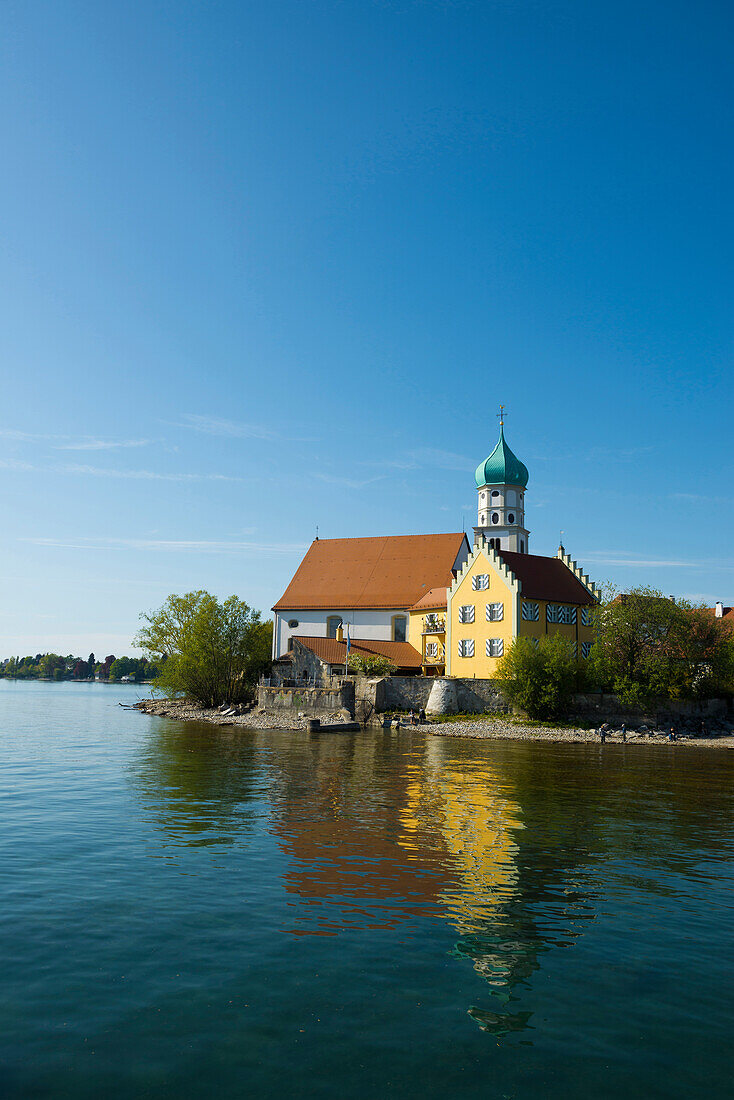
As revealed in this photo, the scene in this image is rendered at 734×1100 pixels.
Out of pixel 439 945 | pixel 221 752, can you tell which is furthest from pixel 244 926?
pixel 221 752

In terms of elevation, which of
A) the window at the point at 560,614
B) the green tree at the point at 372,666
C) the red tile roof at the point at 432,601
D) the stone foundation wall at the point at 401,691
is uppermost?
the red tile roof at the point at 432,601

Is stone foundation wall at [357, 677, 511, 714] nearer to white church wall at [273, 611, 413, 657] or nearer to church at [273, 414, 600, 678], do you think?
church at [273, 414, 600, 678]

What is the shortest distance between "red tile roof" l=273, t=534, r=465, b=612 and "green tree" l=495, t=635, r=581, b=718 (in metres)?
18.4

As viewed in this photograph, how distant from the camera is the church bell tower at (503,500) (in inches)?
3278

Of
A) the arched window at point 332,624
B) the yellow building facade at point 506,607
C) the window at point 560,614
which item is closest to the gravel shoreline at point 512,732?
the yellow building facade at point 506,607

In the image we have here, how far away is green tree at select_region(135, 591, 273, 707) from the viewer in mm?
75250

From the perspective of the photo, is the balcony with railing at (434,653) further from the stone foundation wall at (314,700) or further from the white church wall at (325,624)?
the stone foundation wall at (314,700)

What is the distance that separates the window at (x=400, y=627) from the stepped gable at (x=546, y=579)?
14.9 m

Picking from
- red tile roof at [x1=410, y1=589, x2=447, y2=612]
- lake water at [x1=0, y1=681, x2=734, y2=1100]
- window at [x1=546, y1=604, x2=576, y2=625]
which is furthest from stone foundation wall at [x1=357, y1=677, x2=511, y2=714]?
lake water at [x1=0, y1=681, x2=734, y2=1100]

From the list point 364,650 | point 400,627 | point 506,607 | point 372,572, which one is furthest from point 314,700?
point 372,572

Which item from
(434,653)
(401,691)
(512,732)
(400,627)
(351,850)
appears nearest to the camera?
(351,850)

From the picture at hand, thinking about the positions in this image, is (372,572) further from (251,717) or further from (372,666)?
(251,717)

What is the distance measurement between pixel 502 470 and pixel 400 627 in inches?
815

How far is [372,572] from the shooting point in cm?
8238
